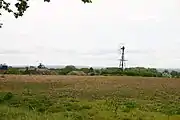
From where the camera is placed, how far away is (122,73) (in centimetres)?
4450

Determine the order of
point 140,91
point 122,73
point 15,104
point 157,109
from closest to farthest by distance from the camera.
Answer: point 157,109 < point 15,104 < point 140,91 < point 122,73

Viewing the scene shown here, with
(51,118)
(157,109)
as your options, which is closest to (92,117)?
(51,118)

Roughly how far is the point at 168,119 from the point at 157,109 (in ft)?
7.59

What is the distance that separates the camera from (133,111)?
15.1 metres

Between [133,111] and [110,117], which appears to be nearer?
[110,117]

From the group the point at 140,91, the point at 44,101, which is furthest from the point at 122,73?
the point at 44,101

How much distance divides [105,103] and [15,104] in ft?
11.2

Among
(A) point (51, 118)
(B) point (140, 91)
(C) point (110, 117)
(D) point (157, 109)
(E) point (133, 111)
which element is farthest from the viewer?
(B) point (140, 91)

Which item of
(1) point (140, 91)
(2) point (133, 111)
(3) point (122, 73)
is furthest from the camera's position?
(3) point (122, 73)

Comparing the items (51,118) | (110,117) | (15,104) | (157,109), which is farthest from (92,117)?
(15,104)

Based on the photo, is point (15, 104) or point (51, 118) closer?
point (51, 118)

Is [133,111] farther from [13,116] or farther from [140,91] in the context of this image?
[140,91]

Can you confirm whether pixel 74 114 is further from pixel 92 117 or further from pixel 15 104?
pixel 15 104

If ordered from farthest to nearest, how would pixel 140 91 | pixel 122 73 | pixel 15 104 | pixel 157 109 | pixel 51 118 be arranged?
pixel 122 73, pixel 140 91, pixel 15 104, pixel 157 109, pixel 51 118
